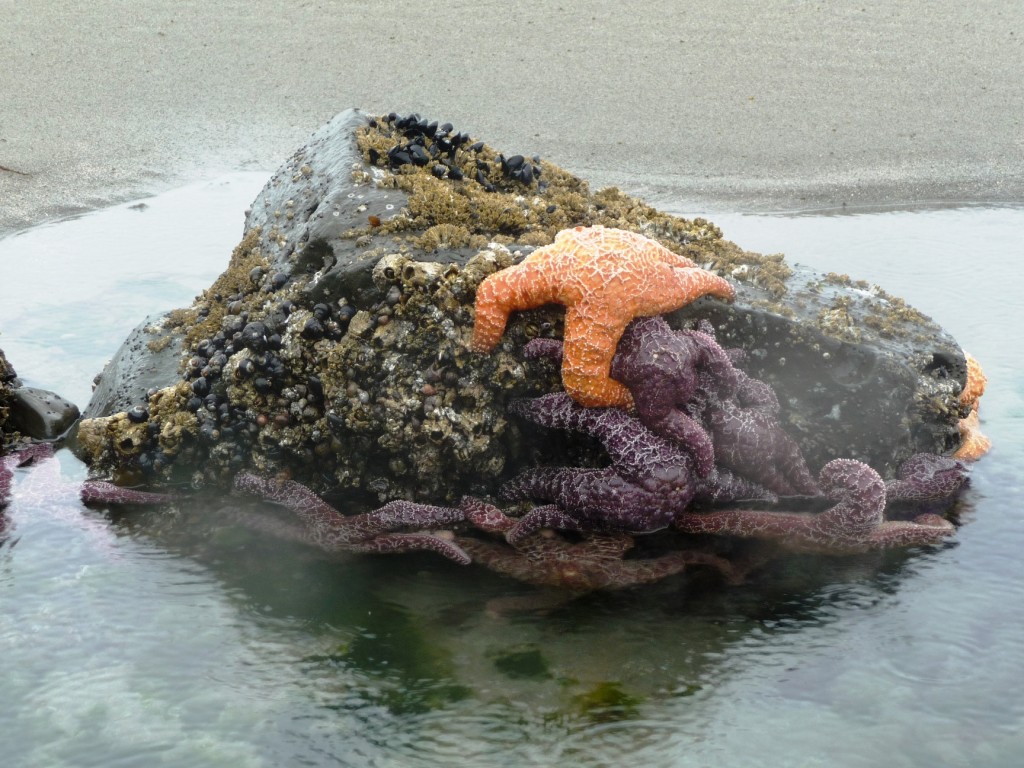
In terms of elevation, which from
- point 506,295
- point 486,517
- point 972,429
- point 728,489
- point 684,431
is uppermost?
point 506,295

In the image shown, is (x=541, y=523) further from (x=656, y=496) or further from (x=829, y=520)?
(x=829, y=520)

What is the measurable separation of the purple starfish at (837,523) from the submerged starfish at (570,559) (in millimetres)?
253

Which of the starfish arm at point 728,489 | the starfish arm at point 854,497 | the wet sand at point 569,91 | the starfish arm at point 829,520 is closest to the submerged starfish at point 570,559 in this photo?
the starfish arm at point 829,520

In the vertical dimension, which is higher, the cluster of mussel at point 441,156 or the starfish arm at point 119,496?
the cluster of mussel at point 441,156

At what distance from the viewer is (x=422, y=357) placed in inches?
235

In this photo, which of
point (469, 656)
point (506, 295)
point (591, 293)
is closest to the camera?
point (469, 656)

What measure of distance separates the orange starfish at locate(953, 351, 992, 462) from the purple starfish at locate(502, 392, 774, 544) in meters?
1.89

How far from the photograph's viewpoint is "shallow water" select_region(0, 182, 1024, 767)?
4820 mm

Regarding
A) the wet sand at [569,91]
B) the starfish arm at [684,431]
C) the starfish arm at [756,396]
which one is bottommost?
the starfish arm at [684,431]

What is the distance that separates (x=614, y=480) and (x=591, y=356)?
708 mm

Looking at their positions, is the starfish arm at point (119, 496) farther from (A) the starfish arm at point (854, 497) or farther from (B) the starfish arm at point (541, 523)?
(A) the starfish arm at point (854, 497)

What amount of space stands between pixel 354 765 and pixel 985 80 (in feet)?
37.5

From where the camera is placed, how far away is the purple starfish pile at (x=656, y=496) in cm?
579

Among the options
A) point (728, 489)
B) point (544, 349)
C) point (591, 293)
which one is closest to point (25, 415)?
point (544, 349)
